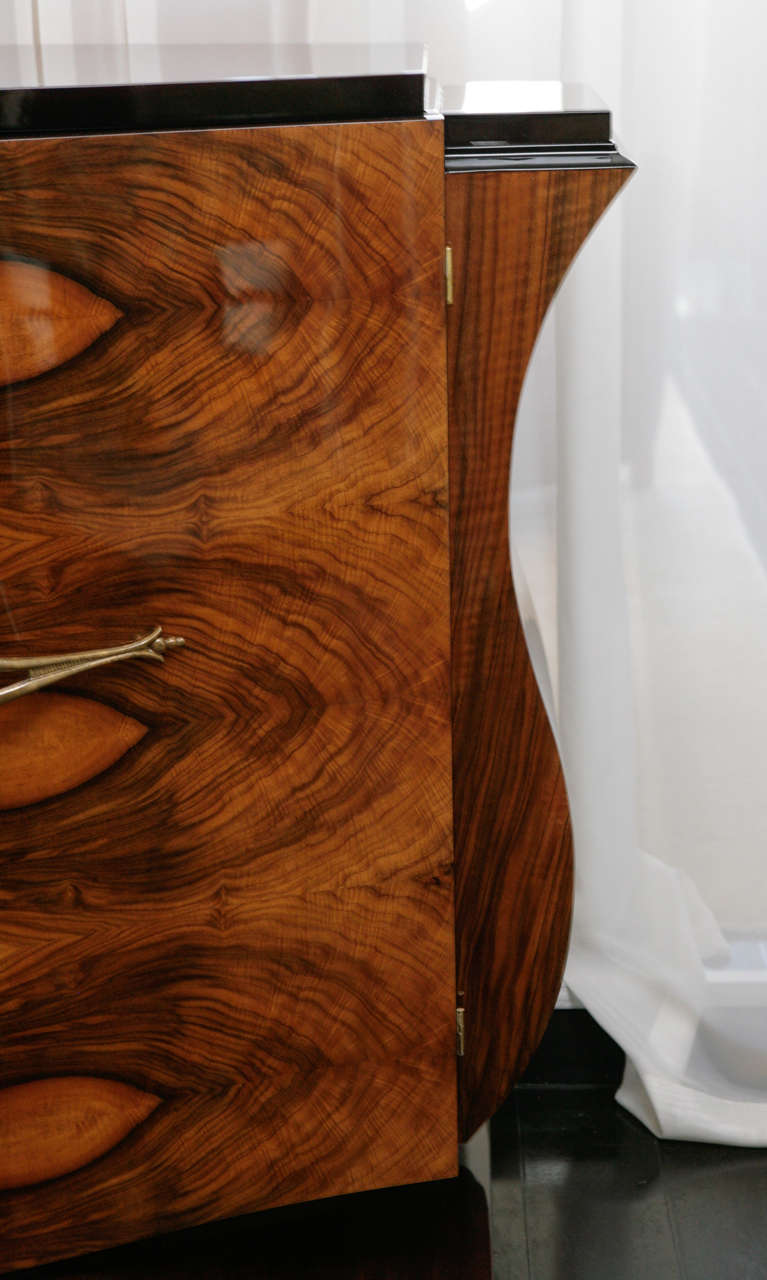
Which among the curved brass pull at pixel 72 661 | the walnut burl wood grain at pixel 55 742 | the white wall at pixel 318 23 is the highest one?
the white wall at pixel 318 23

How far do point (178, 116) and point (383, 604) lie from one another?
35 cm

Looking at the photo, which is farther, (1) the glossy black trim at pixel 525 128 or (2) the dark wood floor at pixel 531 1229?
(2) the dark wood floor at pixel 531 1229

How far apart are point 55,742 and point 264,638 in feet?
0.54

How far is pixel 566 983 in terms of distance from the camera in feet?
4.45

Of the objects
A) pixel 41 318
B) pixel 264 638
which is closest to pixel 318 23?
pixel 41 318

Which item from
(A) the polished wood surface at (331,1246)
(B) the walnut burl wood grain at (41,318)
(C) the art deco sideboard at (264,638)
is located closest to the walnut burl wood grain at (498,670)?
(C) the art deco sideboard at (264,638)

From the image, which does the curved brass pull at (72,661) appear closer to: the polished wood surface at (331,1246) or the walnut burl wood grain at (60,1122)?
the walnut burl wood grain at (60,1122)

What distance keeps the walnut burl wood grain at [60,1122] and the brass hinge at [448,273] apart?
0.64 metres

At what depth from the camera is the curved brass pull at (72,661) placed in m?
0.90

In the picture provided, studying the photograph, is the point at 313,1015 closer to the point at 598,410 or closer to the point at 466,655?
the point at 466,655

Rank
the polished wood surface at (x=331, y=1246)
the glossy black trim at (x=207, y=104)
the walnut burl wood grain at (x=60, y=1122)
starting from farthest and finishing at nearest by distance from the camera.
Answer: the polished wood surface at (x=331, y=1246), the walnut burl wood grain at (x=60, y=1122), the glossy black trim at (x=207, y=104)

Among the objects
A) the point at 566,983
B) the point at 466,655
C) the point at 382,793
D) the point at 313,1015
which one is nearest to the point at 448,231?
the point at 466,655

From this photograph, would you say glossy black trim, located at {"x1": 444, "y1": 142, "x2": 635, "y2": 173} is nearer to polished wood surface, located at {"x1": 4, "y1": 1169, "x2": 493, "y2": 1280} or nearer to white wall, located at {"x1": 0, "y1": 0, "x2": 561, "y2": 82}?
white wall, located at {"x1": 0, "y1": 0, "x2": 561, "y2": 82}

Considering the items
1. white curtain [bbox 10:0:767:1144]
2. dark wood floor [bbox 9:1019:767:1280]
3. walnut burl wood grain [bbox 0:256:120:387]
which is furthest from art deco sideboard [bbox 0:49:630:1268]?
white curtain [bbox 10:0:767:1144]
